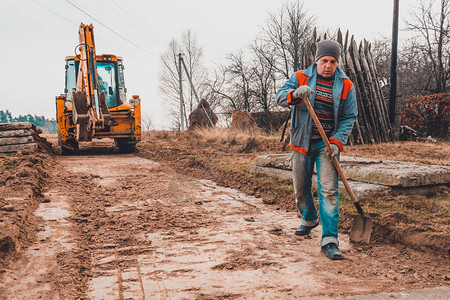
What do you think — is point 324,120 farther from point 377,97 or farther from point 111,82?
point 111,82

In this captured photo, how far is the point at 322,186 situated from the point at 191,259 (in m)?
1.37

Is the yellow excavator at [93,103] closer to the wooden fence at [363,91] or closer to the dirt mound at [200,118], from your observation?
the wooden fence at [363,91]

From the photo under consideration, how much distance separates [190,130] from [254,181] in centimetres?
1353

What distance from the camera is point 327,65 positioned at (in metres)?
3.49

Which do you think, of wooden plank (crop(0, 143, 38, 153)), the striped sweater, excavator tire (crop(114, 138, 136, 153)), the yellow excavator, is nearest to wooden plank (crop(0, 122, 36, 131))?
wooden plank (crop(0, 143, 38, 153))

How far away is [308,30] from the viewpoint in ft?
90.6

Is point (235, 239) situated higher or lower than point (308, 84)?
lower

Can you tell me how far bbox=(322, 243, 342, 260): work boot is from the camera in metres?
3.27

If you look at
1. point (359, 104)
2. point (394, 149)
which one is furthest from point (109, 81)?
point (394, 149)

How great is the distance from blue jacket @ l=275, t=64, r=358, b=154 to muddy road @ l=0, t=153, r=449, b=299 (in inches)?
40.7

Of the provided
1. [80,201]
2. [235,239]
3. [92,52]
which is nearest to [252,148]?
[92,52]

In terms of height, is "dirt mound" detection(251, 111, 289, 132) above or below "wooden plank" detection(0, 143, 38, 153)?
above

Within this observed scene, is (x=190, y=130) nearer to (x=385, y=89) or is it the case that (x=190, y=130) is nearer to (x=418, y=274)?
(x=385, y=89)

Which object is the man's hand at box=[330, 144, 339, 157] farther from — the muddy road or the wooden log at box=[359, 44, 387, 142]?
the wooden log at box=[359, 44, 387, 142]
